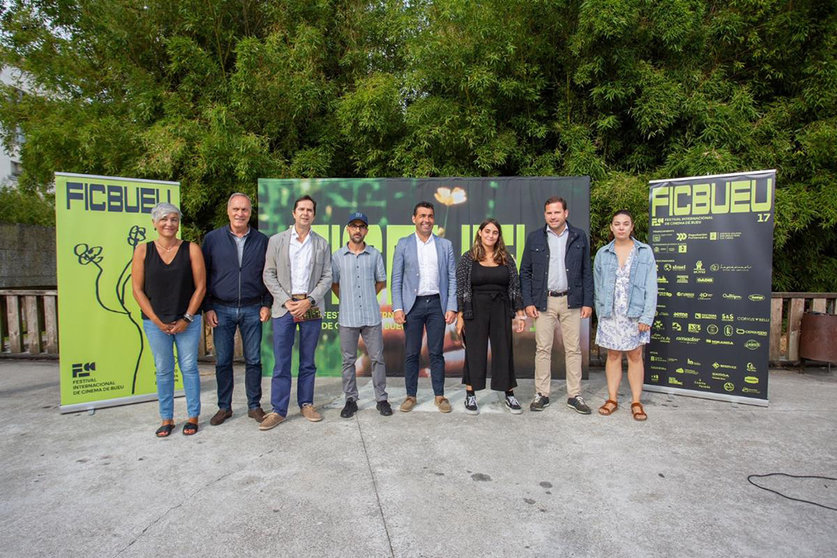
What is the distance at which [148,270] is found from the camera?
3328mm

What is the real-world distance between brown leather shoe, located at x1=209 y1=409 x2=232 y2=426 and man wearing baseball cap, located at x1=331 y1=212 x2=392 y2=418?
0.89 m

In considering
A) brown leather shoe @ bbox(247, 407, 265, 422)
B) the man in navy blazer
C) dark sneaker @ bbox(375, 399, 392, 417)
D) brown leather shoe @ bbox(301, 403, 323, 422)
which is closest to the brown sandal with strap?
the man in navy blazer

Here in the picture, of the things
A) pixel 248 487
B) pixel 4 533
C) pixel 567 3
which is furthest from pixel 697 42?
pixel 4 533

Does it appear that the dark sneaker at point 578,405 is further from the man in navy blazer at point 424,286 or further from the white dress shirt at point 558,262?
the man in navy blazer at point 424,286

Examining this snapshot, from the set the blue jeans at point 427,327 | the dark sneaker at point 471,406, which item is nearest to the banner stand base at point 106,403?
the blue jeans at point 427,327

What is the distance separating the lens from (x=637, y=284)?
3721 mm

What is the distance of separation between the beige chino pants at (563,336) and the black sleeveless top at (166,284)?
112 inches

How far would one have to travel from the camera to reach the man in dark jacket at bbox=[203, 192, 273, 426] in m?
3.51

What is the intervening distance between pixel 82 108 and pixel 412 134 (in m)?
4.80

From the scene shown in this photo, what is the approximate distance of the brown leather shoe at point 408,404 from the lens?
12.9 ft

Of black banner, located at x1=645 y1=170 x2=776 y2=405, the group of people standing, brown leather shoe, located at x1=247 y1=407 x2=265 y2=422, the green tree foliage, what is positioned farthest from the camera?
the green tree foliage

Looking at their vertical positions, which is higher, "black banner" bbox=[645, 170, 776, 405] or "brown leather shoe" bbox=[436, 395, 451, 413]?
"black banner" bbox=[645, 170, 776, 405]

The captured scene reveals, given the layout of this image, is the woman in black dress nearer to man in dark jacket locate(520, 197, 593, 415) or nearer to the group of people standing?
the group of people standing

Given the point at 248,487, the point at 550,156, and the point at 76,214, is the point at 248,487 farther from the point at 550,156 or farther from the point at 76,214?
the point at 550,156
